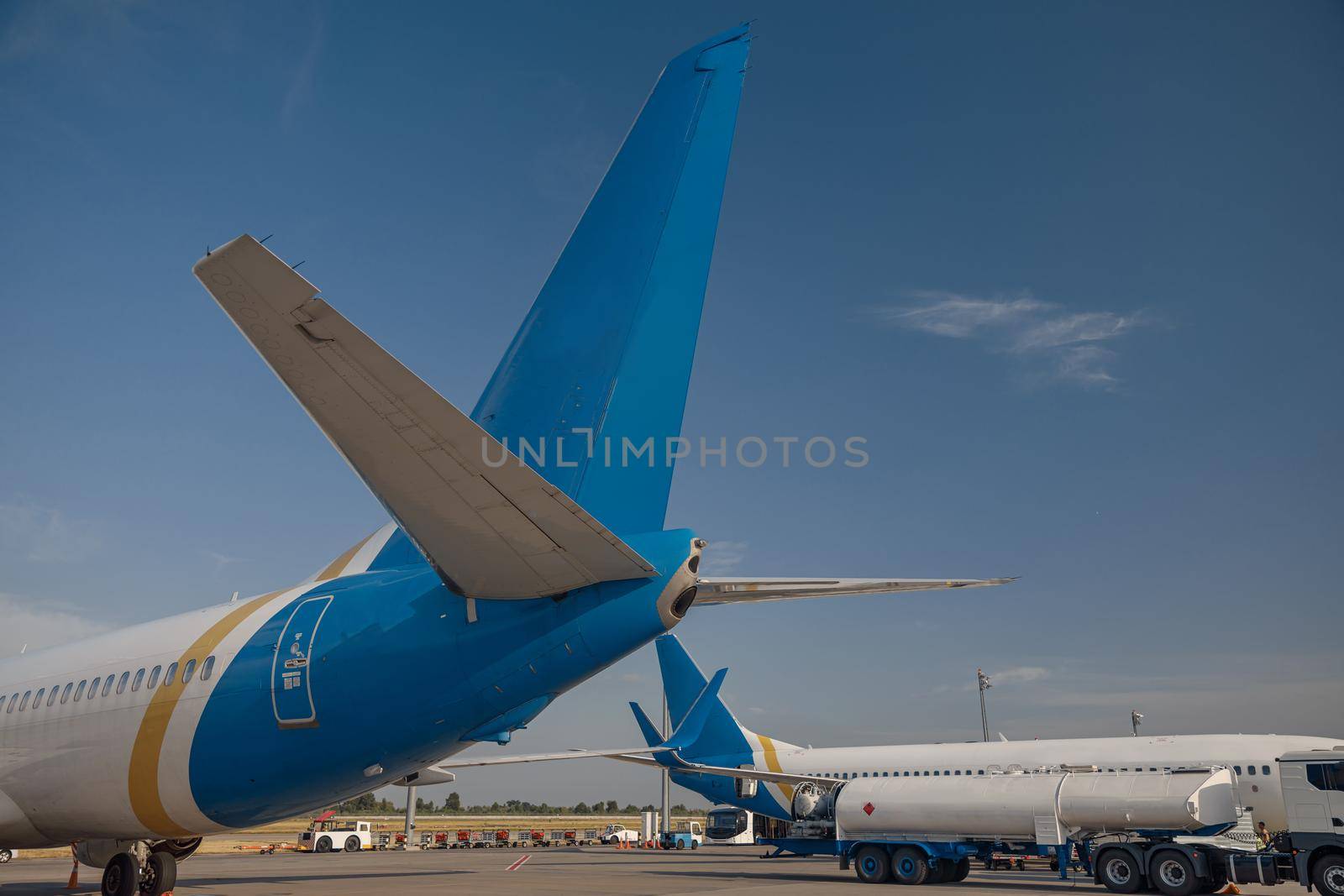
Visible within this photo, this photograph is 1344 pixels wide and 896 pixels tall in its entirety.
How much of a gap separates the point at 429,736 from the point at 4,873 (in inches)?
924

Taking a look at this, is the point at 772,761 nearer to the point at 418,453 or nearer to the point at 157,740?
the point at 157,740

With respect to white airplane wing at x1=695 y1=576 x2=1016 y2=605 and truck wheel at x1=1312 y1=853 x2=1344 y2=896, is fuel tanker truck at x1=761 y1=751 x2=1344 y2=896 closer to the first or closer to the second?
truck wheel at x1=1312 y1=853 x2=1344 y2=896

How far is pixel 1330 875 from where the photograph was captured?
16.3 m

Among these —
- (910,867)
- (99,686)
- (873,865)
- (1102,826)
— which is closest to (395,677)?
(99,686)

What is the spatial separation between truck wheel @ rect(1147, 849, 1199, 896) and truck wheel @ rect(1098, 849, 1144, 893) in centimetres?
33

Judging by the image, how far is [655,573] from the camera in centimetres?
739

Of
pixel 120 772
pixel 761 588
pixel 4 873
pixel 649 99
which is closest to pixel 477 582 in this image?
pixel 761 588

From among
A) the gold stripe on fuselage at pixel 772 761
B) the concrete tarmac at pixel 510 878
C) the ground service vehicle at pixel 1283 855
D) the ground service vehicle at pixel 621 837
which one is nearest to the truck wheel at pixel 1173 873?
the ground service vehicle at pixel 1283 855

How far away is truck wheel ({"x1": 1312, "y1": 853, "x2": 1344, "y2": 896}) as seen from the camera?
640 inches

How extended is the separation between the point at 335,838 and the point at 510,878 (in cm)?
2154

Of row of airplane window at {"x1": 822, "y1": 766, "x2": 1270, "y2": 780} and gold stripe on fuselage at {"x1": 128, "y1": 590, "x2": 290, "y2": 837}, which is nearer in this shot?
gold stripe on fuselage at {"x1": 128, "y1": 590, "x2": 290, "y2": 837}

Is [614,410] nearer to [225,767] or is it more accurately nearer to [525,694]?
[525,694]

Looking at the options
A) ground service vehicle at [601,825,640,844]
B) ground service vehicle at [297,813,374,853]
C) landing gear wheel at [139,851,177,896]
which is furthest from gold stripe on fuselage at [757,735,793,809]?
landing gear wheel at [139,851,177,896]

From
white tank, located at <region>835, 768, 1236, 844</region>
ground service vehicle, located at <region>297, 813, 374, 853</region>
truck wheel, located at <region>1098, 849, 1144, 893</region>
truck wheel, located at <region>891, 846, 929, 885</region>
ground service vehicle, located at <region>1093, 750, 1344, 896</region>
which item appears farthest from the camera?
ground service vehicle, located at <region>297, 813, 374, 853</region>
